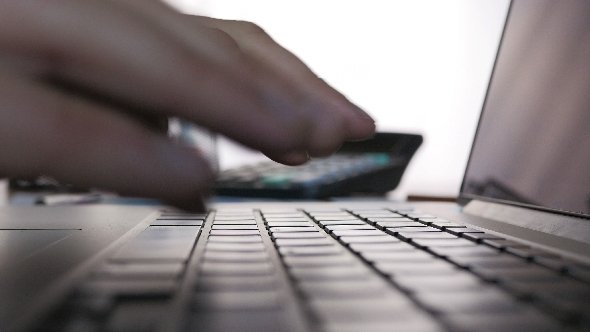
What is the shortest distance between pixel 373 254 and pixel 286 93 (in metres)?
0.11

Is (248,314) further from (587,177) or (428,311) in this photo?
(587,177)

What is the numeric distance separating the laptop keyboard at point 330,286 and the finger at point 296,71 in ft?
0.26

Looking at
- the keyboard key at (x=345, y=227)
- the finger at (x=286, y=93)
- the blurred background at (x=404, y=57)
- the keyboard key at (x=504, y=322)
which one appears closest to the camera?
the keyboard key at (x=504, y=322)

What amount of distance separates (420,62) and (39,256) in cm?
110

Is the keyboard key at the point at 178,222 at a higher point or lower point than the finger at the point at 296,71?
lower

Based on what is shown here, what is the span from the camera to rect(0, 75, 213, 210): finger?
0.23 metres

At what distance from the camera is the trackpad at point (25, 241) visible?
0.30m

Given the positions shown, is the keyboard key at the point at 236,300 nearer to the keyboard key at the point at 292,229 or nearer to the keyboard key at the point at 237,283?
the keyboard key at the point at 237,283

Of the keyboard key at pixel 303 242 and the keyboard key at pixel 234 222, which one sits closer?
the keyboard key at pixel 303 242

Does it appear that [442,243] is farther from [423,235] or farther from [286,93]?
[286,93]

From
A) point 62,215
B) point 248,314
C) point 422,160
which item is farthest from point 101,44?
point 422,160

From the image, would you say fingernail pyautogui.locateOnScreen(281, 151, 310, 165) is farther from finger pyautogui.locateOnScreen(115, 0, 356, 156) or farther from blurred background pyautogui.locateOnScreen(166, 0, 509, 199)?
blurred background pyautogui.locateOnScreen(166, 0, 509, 199)

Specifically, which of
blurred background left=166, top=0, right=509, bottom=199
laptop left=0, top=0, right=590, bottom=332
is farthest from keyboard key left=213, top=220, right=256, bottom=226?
blurred background left=166, top=0, right=509, bottom=199

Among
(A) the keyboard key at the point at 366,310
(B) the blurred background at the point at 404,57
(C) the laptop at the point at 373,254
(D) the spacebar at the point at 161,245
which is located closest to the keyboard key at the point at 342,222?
(C) the laptop at the point at 373,254
